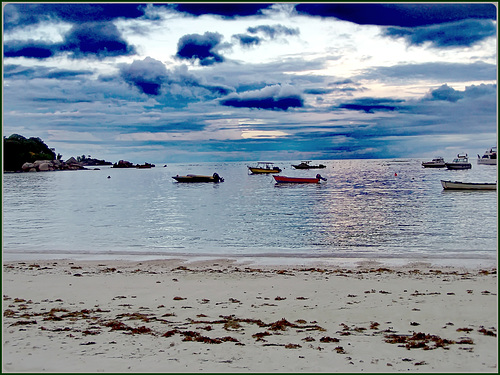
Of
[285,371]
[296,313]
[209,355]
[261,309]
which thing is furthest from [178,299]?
[285,371]

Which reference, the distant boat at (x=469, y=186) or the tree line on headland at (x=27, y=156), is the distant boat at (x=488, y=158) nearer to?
the distant boat at (x=469, y=186)

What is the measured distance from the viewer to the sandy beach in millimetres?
6707

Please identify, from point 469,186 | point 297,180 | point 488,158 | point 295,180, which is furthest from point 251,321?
point 488,158

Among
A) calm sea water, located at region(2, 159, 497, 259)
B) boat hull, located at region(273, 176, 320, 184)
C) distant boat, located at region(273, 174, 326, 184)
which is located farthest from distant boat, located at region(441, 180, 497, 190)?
boat hull, located at region(273, 176, 320, 184)

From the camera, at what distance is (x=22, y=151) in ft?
550

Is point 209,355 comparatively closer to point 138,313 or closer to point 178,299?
point 138,313

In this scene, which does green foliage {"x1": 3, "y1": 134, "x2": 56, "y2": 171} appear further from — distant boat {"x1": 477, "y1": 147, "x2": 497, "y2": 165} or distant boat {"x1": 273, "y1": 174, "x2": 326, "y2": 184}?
distant boat {"x1": 477, "y1": 147, "x2": 497, "y2": 165}

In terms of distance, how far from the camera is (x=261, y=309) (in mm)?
9969

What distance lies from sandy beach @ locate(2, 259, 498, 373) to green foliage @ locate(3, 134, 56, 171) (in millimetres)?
153220

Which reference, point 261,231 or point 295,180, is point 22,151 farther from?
point 261,231

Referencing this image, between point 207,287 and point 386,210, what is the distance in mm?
32511

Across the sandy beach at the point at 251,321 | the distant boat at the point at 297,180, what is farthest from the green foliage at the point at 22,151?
the sandy beach at the point at 251,321

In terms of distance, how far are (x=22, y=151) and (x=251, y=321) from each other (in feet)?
593

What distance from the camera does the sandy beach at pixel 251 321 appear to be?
22.0 ft
